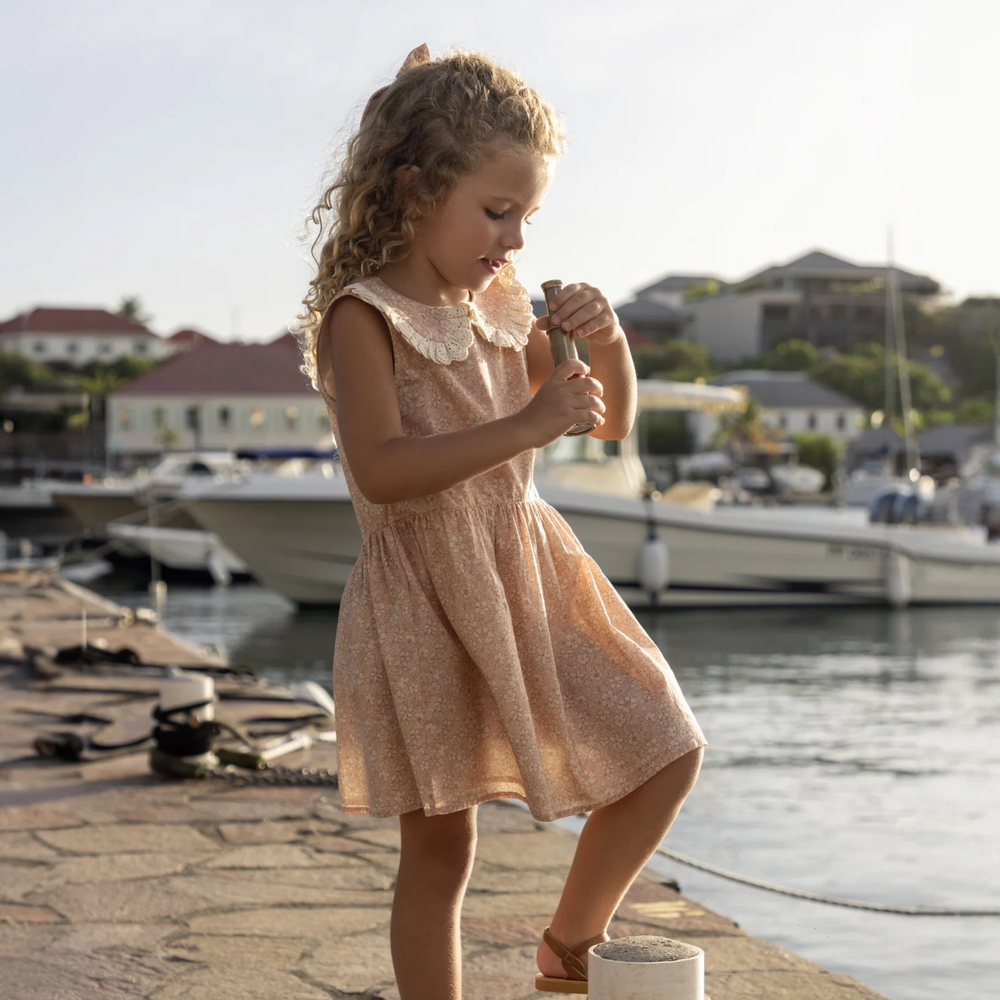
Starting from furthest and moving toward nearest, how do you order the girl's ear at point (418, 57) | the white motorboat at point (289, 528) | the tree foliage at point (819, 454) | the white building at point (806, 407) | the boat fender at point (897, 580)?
the white building at point (806, 407), the tree foliage at point (819, 454), the boat fender at point (897, 580), the white motorboat at point (289, 528), the girl's ear at point (418, 57)

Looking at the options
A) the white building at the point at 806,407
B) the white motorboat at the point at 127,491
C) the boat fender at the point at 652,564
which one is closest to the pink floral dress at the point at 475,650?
the boat fender at the point at 652,564

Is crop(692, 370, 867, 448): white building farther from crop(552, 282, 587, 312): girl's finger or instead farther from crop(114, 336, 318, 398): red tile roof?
crop(552, 282, 587, 312): girl's finger

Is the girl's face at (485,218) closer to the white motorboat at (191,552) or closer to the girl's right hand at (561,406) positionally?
the girl's right hand at (561,406)

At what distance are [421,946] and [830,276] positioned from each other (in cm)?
11276

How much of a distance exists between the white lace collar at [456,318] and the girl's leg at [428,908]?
2.00ft

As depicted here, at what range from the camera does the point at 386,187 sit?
1.90 m

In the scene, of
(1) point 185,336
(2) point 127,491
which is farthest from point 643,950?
(1) point 185,336

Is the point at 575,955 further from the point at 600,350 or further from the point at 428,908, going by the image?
the point at 600,350

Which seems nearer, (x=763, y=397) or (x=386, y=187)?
(x=386, y=187)

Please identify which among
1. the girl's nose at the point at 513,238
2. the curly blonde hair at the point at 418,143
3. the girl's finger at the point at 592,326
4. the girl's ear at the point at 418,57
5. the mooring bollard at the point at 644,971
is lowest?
the mooring bollard at the point at 644,971

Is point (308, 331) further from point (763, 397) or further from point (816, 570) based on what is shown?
point (763, 397)

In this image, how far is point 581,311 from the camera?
1821 millimetres

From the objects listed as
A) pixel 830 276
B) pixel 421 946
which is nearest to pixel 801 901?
pixel 421 946

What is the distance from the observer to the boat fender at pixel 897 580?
17.3 metres
